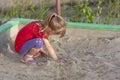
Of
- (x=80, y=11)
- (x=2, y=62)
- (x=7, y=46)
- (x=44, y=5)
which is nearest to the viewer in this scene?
(x=2, y=62)

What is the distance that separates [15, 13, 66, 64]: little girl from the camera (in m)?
4.16

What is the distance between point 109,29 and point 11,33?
1.14m

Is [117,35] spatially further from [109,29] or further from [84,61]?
[84,61]

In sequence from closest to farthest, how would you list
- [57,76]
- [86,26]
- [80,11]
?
[57,76]
[86,26]
[80,11]

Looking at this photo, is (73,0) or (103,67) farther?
(73,0)

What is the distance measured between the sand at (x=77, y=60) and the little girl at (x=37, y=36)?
0.10 meters

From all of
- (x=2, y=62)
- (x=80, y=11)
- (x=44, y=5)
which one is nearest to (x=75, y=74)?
(x=2, y=62)

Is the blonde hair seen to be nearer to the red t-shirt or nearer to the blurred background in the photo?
the red t-shirt

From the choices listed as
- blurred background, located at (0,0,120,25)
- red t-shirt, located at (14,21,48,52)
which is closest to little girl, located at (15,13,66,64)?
red t-shirt, located at (14,21,48,52)

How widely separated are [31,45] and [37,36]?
0.36 feet

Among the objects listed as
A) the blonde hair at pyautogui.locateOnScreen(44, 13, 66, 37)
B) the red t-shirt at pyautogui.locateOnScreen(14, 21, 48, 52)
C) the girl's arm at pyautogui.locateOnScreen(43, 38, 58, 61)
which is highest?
the blonde hair at pyautogui.locateOnScreen(44, 13, 66, 37)

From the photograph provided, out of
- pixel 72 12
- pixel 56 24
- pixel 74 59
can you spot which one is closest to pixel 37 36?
pixel 56 24

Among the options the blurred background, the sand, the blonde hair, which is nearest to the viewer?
the sand

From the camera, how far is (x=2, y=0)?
6.54 metres
